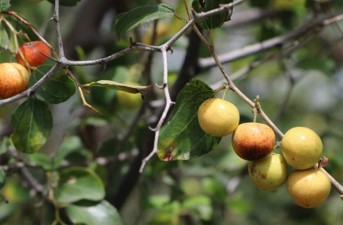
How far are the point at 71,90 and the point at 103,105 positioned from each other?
539 millimetres

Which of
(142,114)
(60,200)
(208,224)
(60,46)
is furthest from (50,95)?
(208,224)

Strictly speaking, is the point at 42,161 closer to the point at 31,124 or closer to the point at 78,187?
the point at 78,187

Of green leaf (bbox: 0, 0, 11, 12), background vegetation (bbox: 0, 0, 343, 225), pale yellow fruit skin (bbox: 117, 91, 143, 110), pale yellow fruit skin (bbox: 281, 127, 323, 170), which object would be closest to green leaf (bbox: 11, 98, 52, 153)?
background vegetation (bbox: 0, 0, 343, 225)

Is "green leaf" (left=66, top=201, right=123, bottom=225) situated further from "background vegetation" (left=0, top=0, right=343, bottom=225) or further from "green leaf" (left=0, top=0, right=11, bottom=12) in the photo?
"green leaf" (left=0, top=0, right=11, bottom=12)

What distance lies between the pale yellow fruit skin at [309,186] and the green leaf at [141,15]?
14.2 inches

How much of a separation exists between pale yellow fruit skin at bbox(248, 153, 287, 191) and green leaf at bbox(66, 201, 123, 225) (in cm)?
42

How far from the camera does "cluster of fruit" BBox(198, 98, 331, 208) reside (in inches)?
40.8

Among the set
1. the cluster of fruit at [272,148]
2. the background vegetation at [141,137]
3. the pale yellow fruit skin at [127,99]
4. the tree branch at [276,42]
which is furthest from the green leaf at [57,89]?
the pale yellow fruit skin at [127,99]

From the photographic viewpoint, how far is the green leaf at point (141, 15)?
116 centimetres

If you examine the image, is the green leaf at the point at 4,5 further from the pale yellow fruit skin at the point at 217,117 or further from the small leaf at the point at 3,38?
the pale yellow fruit skin at the point at 217,117

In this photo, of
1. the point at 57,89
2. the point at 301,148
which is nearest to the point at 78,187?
the point at 57,89

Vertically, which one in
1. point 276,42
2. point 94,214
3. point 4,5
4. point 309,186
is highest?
point 4,5

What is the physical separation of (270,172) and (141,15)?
0.36m

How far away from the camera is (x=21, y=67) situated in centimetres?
114
